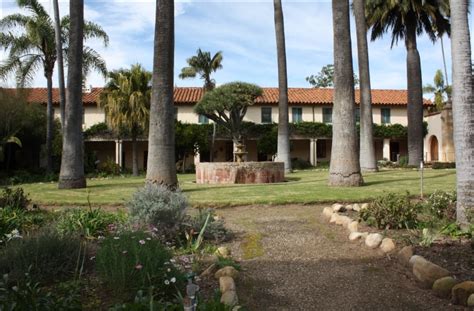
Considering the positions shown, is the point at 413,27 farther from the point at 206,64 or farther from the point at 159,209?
the point at 159,209

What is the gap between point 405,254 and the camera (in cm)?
530

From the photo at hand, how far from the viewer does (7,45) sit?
2453cm

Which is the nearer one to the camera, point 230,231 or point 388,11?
point 230,231

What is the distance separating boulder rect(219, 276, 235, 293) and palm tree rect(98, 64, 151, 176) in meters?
22.2

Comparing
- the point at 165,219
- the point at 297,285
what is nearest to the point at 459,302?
the point at 297,285

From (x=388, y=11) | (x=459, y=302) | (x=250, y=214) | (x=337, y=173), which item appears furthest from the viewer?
(x=388, y=11)

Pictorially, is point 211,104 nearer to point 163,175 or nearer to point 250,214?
point 163,175

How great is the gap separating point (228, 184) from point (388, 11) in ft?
55.0

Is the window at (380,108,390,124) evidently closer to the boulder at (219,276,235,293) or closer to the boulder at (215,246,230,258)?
the boulder at (215,246,230,258)

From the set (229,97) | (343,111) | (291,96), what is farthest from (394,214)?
(291,96)

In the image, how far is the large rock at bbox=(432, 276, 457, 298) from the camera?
14.0 feet

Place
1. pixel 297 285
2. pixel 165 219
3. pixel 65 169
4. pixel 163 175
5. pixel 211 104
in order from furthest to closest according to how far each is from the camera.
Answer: pixel 211 104
pixel 65 169
pixel 163 175
pixel 165 219
pixel 297 285

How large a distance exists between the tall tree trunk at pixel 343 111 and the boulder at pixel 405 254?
7.88m

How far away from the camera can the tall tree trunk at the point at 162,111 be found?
11.6 meters
